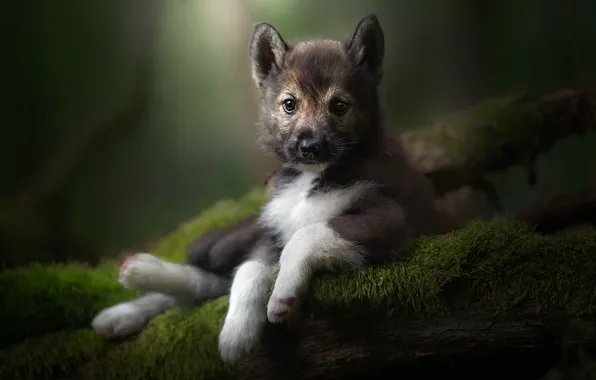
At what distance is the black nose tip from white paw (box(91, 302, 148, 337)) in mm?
926

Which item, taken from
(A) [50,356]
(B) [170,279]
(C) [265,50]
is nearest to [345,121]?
(C) [265,50]

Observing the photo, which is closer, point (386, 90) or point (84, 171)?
point (386, 90)

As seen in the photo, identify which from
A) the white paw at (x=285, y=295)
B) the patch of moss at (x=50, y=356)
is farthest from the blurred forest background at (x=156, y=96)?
the white paw at (x=285, y=295)

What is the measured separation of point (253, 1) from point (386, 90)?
63 centimetres

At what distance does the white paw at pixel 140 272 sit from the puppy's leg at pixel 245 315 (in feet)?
1.15

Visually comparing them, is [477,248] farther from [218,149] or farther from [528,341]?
[218,149]

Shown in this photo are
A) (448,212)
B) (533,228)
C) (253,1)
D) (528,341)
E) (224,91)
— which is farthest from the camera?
(448,212)

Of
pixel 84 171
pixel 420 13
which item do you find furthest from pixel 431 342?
pixel 84 171

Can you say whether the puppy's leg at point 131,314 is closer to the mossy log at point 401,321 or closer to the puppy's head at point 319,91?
the mossy log at point 401,321

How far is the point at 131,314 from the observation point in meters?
2.14

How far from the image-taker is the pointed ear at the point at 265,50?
2020 millimetres

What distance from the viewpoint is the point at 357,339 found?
1705mm

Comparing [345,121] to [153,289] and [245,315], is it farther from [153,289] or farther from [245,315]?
[153,289]

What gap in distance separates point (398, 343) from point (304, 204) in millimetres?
623
